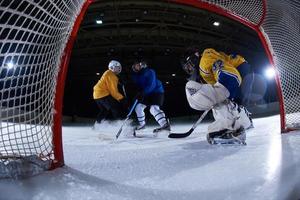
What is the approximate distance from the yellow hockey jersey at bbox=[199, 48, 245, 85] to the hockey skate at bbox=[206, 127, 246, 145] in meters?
0.43

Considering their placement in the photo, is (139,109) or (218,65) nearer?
A: (218,65)

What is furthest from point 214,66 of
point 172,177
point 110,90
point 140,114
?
point 110,90

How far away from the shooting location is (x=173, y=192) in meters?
1.29

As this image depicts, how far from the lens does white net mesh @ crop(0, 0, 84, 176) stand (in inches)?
62.9

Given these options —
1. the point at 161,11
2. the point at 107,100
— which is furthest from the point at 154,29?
the point at 107,100

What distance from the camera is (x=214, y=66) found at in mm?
2518

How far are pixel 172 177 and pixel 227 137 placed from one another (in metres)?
1.14

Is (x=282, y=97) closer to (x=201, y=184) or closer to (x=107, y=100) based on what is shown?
(x=201, y=184)

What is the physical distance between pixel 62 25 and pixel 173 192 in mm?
1213

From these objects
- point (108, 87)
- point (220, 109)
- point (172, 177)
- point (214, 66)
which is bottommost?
point (172, 177)

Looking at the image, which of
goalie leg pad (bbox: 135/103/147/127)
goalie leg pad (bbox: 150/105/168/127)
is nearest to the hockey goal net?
goalie leg pad (bbox: 150/105/168/127)

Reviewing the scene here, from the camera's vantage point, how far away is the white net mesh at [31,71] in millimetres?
1597

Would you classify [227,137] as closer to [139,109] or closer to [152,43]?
[139,109]

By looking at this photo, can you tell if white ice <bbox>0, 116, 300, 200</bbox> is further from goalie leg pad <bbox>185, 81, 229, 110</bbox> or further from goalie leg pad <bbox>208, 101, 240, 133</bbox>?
goalie leg pad <bbox>185, 81, 229, 110</bbox>
